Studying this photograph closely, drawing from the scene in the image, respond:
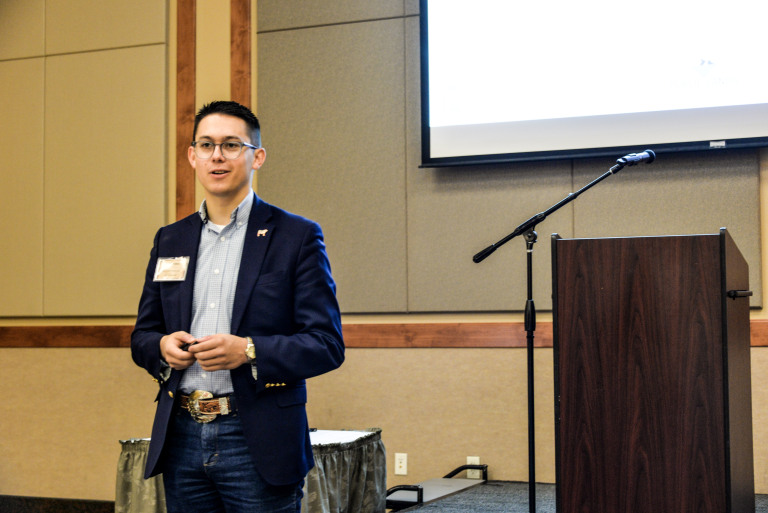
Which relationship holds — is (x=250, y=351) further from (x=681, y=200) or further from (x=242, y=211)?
(x=681, y=200)

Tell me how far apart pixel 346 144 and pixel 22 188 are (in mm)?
1914

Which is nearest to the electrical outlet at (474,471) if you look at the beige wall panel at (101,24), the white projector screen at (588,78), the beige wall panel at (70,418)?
the white projector screen at (588,78)

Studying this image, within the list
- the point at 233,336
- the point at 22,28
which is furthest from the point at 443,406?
the point at 22,28

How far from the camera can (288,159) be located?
401 centimetres

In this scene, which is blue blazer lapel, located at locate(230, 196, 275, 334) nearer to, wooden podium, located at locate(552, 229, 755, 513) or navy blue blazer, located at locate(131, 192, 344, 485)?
navy blue blazer, located at locate(131, 192, 344, 485)

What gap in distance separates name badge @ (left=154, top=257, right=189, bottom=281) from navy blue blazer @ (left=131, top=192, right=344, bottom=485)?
0.06ft

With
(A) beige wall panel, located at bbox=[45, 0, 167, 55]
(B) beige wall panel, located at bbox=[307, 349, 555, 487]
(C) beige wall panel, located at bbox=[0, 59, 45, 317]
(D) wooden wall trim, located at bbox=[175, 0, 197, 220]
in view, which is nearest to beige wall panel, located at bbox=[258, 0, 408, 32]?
(D) wooden wall trim, located at bbox=[175, 0, 197, 220]

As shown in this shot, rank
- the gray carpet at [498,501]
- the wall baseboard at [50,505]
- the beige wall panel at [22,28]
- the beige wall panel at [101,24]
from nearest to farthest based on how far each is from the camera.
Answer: the gray carpet at [498,501]
the wall baseboard at [50,505]
the beige wall panel at [101,24]
the beige wall panel at [22,28]

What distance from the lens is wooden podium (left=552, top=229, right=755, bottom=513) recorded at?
1572 mm

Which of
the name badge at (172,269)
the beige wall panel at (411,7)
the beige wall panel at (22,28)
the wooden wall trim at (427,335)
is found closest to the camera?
the name badge at (172,269)

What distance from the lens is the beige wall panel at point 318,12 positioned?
392cm

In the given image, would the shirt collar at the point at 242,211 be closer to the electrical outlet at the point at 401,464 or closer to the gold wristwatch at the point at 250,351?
the gold wristwatch at the point at 250,351

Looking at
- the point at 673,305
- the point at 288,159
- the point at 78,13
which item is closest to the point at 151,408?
the point at 288,159

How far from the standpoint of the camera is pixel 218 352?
147 centimetres
